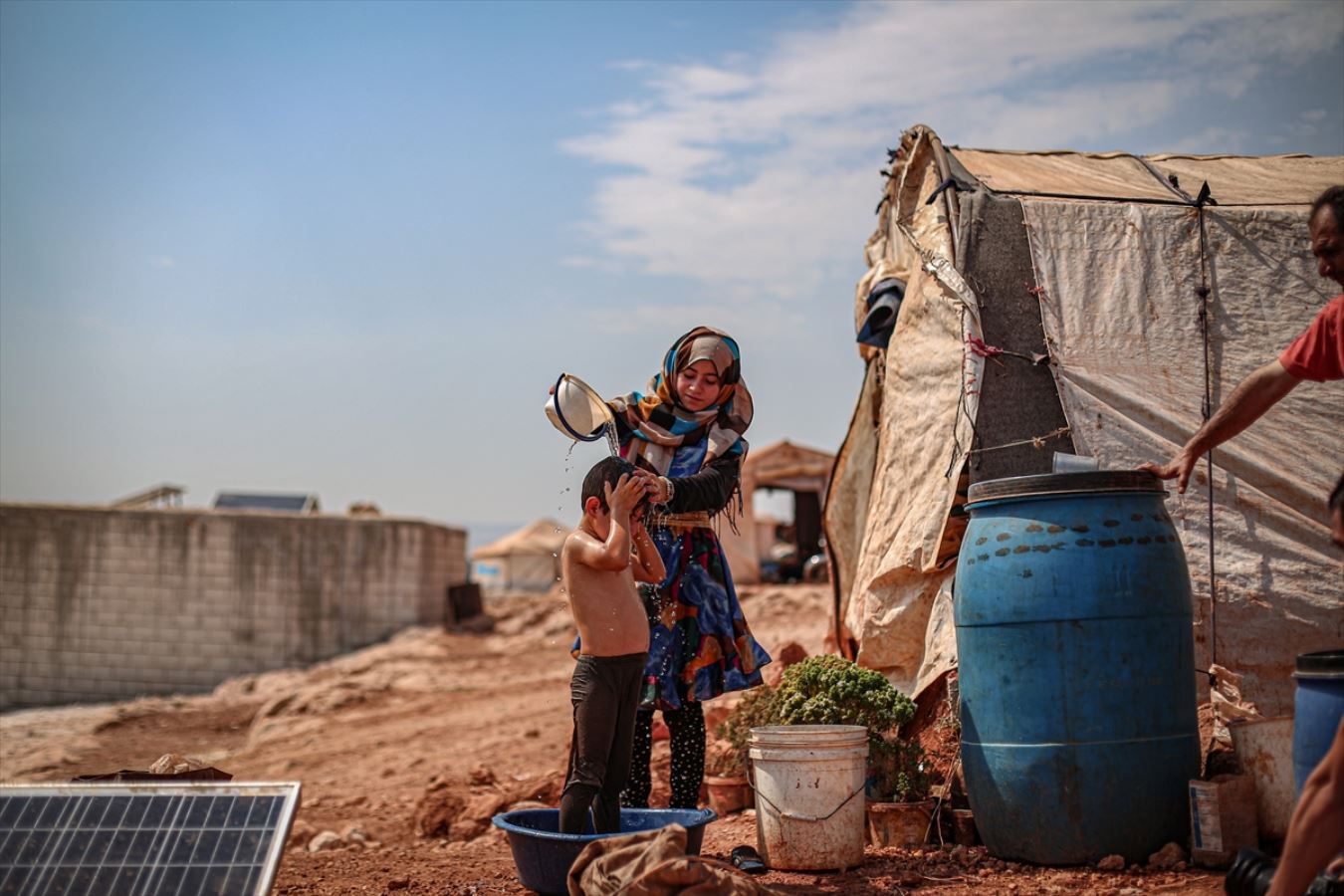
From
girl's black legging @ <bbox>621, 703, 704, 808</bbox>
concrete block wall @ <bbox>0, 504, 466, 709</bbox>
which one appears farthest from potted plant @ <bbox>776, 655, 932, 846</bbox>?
concrete block wall @ <bbox>0, 504, 466, 709</bbox>

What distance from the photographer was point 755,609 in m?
15.2

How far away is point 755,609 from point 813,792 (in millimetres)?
11472

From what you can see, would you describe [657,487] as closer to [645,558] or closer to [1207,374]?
[645,558]

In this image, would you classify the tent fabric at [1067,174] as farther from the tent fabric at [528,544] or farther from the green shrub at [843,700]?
the tent fabric at [528,544]

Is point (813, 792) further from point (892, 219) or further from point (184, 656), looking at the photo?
point (184, 656)

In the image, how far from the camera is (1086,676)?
11.5ft

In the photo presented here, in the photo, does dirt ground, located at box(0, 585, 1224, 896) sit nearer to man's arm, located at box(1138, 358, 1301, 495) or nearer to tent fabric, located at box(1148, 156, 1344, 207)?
man's arm, located at box(1138, 358, 1301, 495)

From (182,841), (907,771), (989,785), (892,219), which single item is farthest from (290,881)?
(892,219)

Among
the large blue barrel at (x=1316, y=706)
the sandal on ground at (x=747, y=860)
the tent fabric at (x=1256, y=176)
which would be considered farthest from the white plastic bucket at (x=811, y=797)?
the tent fabric at (x=1256, y=176)

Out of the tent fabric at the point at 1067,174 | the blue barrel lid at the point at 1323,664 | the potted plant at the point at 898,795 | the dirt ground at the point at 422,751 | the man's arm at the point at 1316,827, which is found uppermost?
the tent fabric at the point at 1067,174

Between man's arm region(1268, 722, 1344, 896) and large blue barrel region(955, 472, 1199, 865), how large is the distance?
3.89 ft

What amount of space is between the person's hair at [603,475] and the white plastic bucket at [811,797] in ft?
3.30

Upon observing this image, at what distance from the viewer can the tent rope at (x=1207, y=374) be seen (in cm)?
488

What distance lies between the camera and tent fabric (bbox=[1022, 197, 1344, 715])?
488 cm
